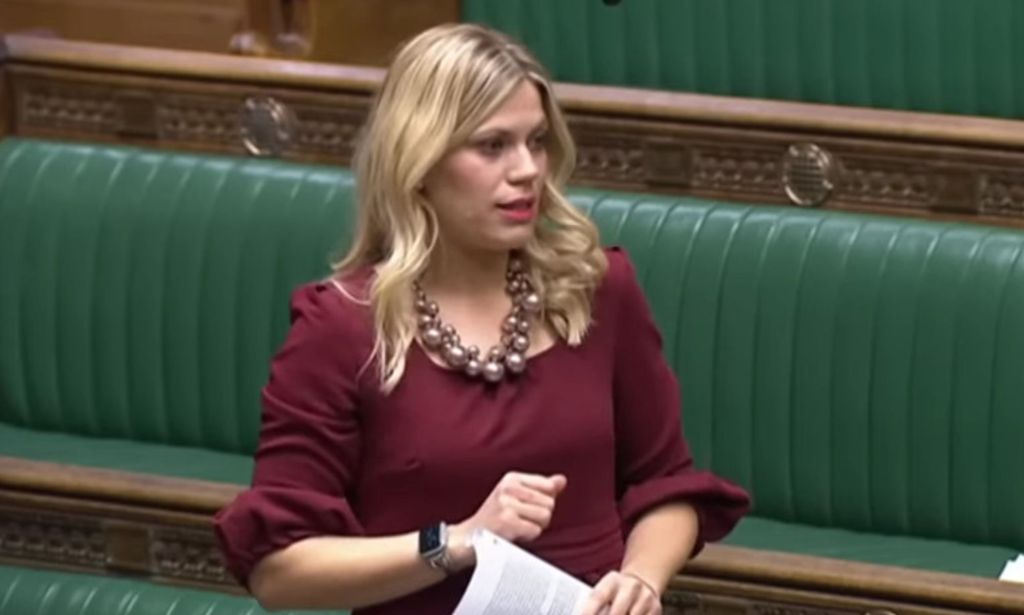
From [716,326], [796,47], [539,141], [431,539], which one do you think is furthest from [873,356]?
[431,539]

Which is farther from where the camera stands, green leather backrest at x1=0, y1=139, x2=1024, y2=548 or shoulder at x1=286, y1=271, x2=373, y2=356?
green leather backrest at x1=0, y1=139, x2=1024, y2=548

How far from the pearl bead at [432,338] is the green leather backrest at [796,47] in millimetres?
1388

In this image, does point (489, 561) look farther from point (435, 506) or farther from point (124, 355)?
point (124, 355)

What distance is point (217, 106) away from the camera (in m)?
2.55

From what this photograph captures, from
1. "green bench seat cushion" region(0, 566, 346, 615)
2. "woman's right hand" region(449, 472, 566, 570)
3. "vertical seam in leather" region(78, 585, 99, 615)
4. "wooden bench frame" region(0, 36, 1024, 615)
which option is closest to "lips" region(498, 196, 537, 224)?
"woman's right hand" region(449, 472, 566, 570)

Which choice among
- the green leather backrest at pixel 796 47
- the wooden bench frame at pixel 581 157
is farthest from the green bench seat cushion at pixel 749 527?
the green leather backrest at pixel 796 47

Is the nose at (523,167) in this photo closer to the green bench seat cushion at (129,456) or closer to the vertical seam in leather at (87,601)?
Result: the vertical seam in leather at (87,601)

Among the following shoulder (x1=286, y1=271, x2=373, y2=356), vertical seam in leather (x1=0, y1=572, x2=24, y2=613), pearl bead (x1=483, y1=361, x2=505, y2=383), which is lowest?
vertical seam in leather (x1=0, y1=572, x2=24, y2=613)

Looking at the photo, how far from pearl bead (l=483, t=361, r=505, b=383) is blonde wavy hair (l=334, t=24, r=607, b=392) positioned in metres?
0.04

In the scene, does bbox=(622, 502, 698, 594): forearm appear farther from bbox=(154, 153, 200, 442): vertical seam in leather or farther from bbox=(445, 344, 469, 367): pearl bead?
bbox=(154, 153, 200, 442): vertical seam in leather

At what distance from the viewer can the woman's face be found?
1.33 metres

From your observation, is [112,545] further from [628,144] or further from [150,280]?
[628,144]

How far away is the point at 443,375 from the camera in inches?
52.3

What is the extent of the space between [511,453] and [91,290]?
4.19ft
